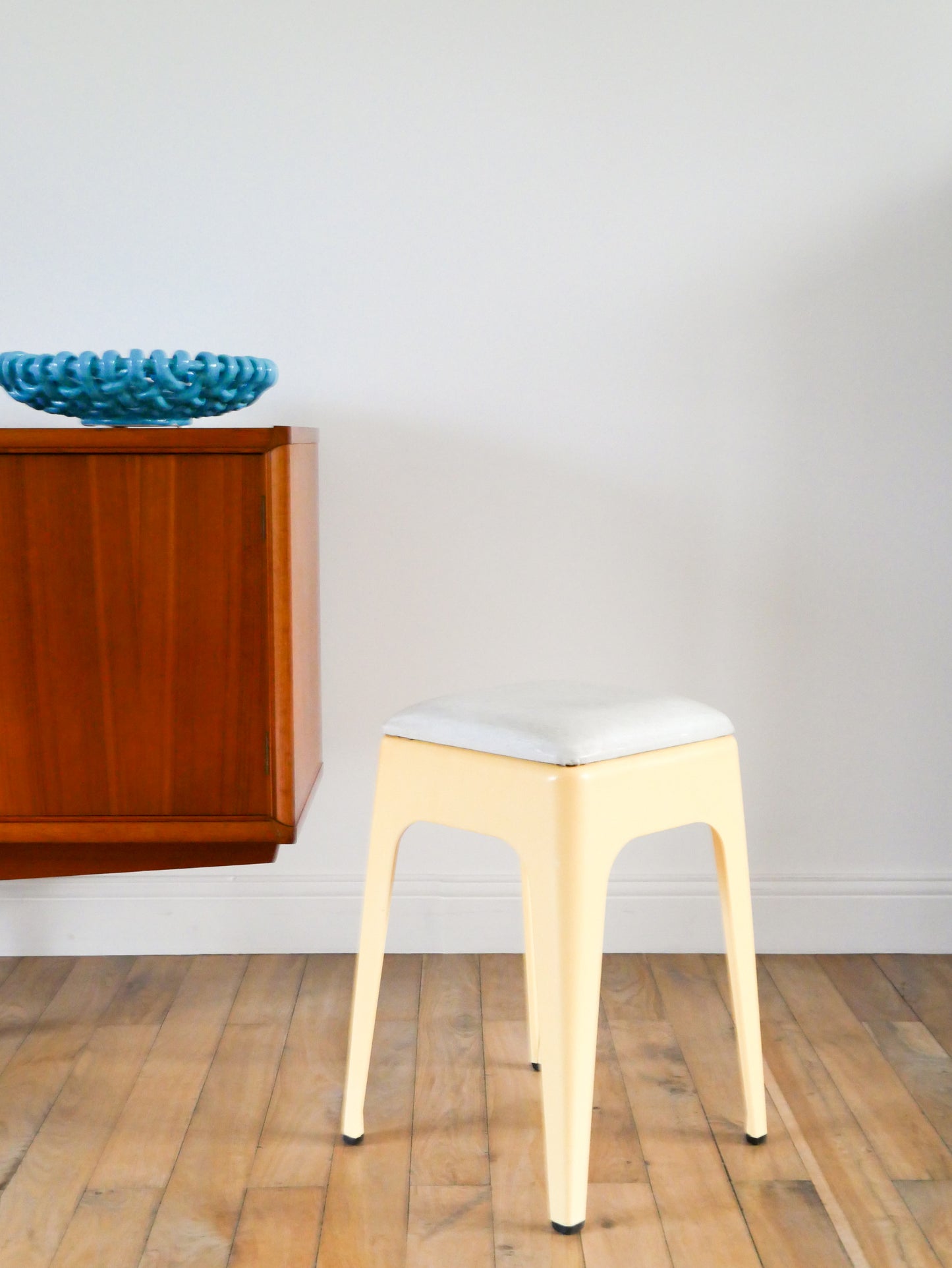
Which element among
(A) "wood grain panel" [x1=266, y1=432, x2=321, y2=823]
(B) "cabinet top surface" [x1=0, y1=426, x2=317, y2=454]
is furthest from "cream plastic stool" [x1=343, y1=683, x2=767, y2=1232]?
(B) "cabinet top surface" [x1=0, y1=426, x2=317, y2=454]

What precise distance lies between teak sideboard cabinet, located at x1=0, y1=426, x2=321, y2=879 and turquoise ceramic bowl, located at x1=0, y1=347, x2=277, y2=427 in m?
0.07

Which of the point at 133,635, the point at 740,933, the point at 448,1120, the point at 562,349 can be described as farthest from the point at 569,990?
the point at 562,349

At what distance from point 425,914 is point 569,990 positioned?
82cm

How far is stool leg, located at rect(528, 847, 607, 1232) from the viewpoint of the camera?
1091 mm

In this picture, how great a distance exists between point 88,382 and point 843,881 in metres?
1.40

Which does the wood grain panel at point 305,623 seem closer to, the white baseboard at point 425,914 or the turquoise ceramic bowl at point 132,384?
the turquoise ceramic bowl at point 132,384

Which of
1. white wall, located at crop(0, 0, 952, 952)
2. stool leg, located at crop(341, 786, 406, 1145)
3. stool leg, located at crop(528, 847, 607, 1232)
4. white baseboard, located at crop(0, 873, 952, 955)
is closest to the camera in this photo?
stool leg, located at crop(528, 847, 607, 1232)

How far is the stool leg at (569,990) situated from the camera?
42.9 inches

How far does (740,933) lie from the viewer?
127cm

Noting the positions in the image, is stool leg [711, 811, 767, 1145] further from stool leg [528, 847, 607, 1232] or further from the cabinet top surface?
the cabinet top surface

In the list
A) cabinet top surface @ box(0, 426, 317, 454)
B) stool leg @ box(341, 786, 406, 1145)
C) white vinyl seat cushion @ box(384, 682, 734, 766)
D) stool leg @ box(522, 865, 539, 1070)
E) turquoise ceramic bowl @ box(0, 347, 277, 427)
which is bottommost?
stool leg @ box(522, 865, 539, 1070)

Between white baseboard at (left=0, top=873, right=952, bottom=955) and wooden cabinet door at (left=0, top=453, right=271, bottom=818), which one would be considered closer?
wooden cabinet door at (left=0, top=453, right=271, bottom=818)

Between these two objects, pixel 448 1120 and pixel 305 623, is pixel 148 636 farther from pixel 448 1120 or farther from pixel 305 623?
pixel 448 1120

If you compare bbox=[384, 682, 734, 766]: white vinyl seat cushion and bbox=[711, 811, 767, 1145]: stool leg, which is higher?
bbox=[384, 682, 734, 766]: white vinyl seat cushion
